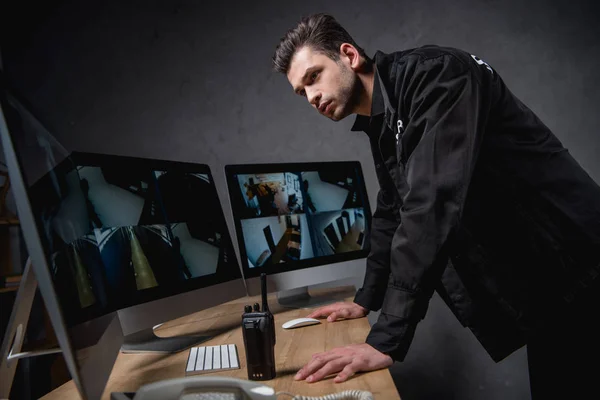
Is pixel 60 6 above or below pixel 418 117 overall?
above

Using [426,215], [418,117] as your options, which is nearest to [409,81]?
[418,117]

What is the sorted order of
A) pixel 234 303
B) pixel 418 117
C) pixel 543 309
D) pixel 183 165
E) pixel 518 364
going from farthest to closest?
pixel 518 364 → pixel 234 303 → pixel 183 165 → pixel 543 309 → pixel 418 117

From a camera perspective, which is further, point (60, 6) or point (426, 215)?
point (60, 6)

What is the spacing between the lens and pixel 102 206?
3.58ft

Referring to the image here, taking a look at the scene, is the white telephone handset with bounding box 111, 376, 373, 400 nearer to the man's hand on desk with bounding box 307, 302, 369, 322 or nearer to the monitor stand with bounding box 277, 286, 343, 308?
the man's hand on desk with bounding box 307, 302, 369, 322

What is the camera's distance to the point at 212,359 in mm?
1043

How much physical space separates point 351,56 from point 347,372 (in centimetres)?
99

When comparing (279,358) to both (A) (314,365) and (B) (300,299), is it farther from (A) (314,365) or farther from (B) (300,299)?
(B) (300,299)

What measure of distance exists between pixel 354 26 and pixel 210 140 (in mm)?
901

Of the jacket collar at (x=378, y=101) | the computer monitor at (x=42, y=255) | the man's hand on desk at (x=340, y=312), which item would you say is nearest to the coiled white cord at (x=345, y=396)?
the computer monitor at (x=42, y=255)

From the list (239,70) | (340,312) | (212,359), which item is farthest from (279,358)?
(239,70)

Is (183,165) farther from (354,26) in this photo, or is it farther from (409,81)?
(354,26)

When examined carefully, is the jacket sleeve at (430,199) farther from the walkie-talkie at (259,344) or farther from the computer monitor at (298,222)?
the computer monitor at (298,222)

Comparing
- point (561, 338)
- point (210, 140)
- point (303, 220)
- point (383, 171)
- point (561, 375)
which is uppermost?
point (210, 140)
